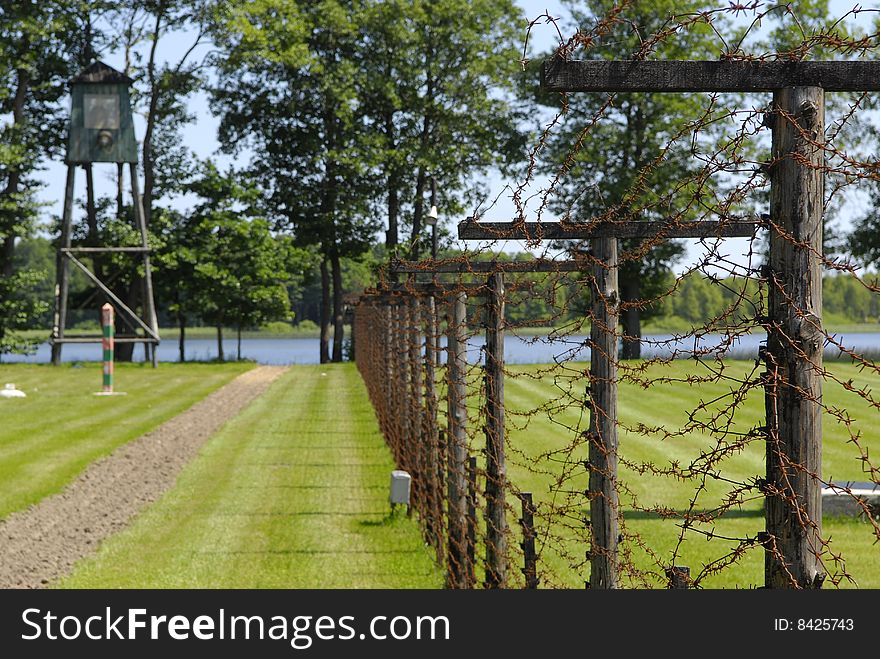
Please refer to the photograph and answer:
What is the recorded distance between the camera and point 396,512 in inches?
456

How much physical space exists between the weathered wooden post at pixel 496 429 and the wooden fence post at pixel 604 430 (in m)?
1.92

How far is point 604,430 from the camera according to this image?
491 cm

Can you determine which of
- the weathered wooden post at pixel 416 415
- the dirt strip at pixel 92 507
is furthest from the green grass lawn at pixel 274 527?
the weathered wooden post at pixel 416 415

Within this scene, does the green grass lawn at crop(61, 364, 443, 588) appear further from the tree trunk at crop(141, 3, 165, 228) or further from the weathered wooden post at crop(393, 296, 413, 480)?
the tree trunk at crop(141, 3, 165, 228)

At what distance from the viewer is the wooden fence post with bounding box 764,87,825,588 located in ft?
10.0

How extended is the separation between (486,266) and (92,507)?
6.71 metres

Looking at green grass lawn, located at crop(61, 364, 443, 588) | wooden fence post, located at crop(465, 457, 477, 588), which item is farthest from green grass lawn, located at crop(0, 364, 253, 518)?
wooden fence post, located at crop(465, 457, 477, 588)

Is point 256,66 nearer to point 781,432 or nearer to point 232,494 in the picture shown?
point 232,494

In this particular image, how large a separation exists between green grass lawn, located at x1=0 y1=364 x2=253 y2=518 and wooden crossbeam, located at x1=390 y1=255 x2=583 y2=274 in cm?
546

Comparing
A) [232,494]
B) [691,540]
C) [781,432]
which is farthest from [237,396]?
[781,432]

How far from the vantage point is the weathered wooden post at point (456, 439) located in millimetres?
8422

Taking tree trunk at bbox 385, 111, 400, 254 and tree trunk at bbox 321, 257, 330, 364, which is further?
tree trunk at bbox 321, 257, 330, 364

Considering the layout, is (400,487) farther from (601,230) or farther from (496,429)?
(601,230)

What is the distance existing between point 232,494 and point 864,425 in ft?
33.8
